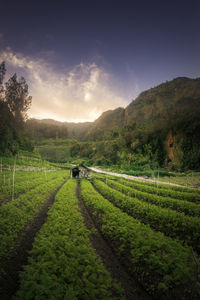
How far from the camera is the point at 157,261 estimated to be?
439 centimetres

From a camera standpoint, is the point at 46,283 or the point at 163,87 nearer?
the point at 46,283

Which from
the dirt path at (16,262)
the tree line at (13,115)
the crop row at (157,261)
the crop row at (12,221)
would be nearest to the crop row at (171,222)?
the crop row at (157,261)

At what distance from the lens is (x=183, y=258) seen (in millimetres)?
4594

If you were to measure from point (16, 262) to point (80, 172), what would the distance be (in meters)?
25.5

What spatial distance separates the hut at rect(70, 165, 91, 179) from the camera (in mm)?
30722

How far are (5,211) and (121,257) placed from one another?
7.88m

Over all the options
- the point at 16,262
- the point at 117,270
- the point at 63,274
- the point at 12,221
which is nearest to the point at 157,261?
the point at 117,270

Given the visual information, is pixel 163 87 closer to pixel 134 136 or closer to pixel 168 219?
pixel 134 136

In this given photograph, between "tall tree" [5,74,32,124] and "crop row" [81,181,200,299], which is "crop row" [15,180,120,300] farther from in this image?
"tall tree" [5,74,32,124]

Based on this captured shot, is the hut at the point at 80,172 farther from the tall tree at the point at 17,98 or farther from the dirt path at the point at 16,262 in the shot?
the tall tree at the point at 17,98

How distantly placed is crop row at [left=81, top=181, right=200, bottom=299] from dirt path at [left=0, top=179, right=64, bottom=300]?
4.13 metres

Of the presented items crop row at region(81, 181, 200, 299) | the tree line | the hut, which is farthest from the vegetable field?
the tree line

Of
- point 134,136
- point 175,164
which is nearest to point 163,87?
point 134,136

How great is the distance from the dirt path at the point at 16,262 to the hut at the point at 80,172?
21129 millimetres
